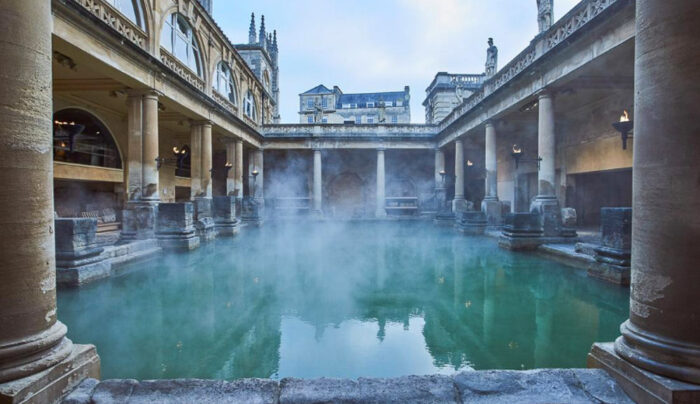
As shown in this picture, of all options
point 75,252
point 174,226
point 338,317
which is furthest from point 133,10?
point 338,317

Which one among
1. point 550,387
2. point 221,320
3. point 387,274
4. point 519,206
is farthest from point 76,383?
point 519,206

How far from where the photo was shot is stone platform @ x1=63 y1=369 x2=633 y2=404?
6.55 ft

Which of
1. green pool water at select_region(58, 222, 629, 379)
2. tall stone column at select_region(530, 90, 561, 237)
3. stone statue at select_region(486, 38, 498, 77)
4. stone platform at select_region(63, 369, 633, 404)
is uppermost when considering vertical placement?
stone statue at select_region(486, 38, 498, 77)

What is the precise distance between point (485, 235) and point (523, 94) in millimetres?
4782

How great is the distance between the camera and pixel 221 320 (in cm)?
406

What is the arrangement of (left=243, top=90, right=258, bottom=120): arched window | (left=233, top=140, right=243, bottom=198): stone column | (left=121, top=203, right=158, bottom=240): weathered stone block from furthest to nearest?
(left=243, top=90, right=258, bottom=120): arched window → (left=233, top=140, right=243, bottom=198): stone column → (left=121, top=203, right=158, bottom=240): weathered stone block

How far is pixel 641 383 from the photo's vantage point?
2.02 meters

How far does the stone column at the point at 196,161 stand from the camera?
1334 cm

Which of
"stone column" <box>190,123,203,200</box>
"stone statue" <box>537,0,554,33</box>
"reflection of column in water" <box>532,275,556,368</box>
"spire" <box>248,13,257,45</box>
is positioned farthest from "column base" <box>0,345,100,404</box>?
"spire" <box>248,13,257,45</box>

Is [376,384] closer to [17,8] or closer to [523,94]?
[17,8]

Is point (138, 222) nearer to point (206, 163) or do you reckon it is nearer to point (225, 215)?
point (225, 215)

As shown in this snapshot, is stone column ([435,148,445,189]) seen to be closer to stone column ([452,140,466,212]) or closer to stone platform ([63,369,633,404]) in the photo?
stone column ([452,140,466,212])

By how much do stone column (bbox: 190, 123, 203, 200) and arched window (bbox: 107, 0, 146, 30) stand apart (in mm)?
4393

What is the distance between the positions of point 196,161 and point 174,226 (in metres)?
4.86
